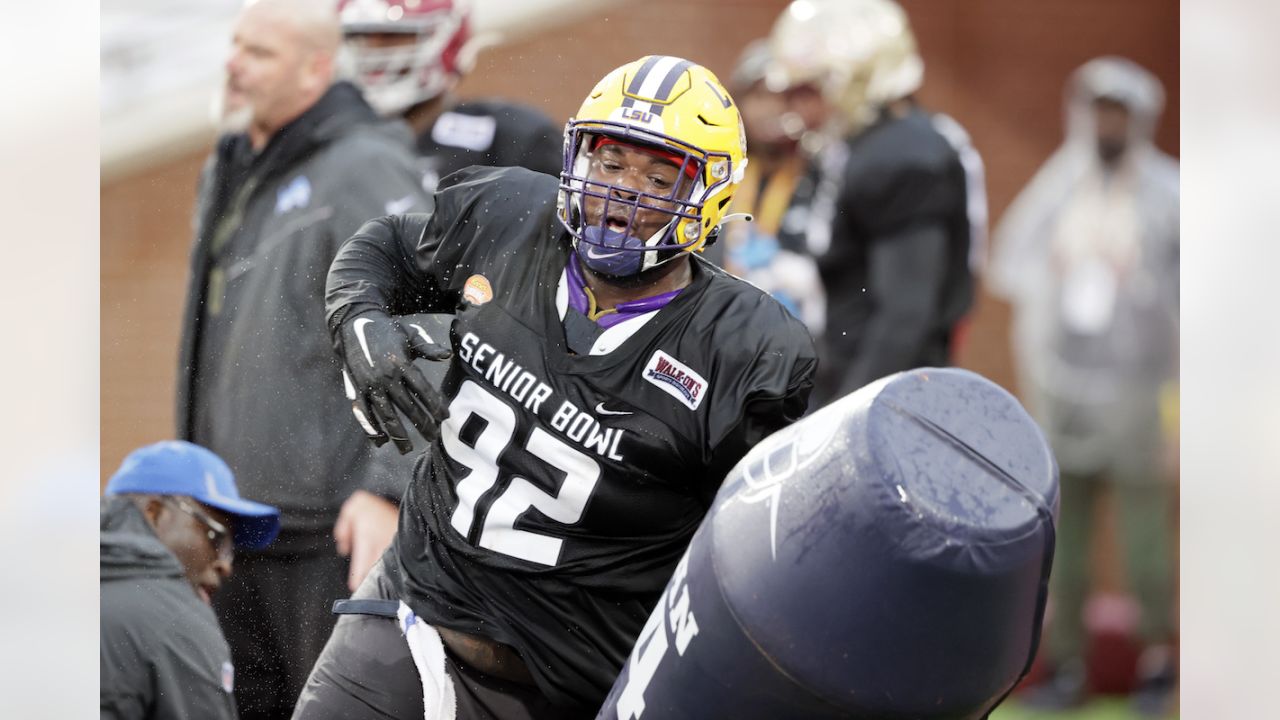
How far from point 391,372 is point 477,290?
191mm

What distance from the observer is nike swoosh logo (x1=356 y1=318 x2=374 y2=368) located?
245cm

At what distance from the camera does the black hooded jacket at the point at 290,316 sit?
3438 mm

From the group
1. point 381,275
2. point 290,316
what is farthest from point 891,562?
point 290,316

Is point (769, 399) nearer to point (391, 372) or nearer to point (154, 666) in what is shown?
point (391, 372)

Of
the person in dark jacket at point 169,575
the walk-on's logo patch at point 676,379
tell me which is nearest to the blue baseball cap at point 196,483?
the person in dark jacket at point 169,575

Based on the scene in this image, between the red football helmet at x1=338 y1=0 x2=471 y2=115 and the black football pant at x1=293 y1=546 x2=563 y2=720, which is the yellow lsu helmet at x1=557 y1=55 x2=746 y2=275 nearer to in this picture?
the black football pant at x1=293 y1=546 x2=563 y2=720

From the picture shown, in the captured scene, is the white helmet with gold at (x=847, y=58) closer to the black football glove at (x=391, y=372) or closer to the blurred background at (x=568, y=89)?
the blurred background at (x=568, y=89)

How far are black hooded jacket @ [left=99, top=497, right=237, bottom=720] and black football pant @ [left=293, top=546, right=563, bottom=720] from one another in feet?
2.56

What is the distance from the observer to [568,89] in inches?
147

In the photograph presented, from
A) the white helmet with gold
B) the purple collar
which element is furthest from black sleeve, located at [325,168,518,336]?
the white helmet with gold

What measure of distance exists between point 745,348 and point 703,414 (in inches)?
4.4
